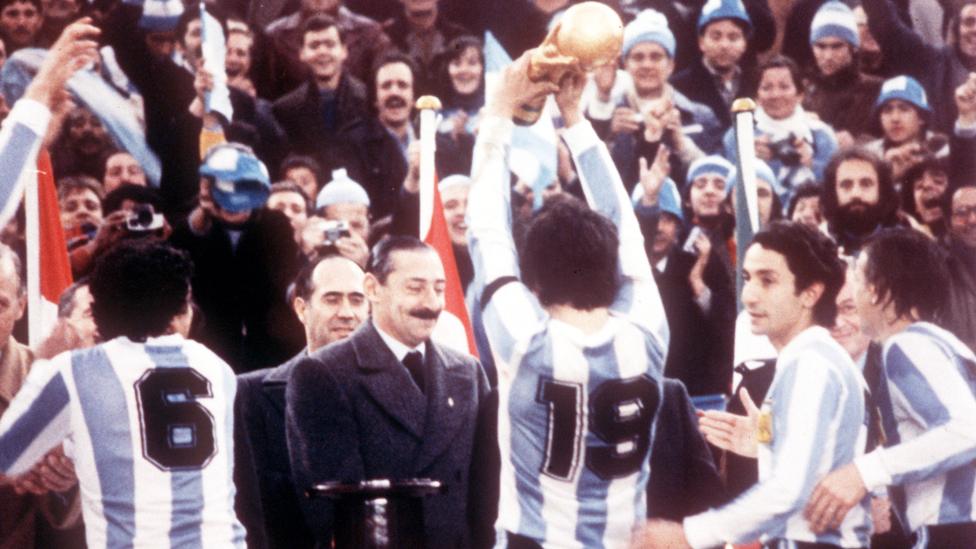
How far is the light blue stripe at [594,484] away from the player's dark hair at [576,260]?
0.32ft

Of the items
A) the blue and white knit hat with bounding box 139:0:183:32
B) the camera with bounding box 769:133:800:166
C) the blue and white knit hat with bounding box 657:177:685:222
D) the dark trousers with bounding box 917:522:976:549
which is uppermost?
the blue and white knit hat with bounding box 139:0:183:32

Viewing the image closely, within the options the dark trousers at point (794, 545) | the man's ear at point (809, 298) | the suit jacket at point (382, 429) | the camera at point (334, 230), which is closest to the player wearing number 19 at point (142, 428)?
the suit jacket at point (382, 429)

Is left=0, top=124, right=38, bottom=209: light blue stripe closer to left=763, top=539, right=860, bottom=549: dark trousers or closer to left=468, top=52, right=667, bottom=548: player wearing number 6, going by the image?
left=468, top=52, right=667, bottom=548: player wearing number 6

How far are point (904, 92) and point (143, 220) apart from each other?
6.57 ft

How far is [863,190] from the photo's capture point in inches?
145

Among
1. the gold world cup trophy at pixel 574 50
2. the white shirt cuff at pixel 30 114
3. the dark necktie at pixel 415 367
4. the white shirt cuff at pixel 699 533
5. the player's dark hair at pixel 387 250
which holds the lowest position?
the white shirt cuff at pixel 699 533

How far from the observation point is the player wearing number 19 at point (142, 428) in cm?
272

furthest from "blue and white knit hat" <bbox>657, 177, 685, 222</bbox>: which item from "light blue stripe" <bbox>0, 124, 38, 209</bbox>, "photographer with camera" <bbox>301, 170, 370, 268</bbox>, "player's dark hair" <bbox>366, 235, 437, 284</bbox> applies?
"light blue stripe" <bbox>0, 124, 38, 209</bbox>

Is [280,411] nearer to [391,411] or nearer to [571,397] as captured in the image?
[391,411]

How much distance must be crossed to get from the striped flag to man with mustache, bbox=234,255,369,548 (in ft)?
1.63

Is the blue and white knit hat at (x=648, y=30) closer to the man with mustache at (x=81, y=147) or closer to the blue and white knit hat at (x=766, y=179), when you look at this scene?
the blue and white knit hat at (x=766, y=179)

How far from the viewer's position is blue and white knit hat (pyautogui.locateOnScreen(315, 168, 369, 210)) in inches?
145

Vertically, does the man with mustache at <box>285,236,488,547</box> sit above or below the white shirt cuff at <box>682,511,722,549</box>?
above

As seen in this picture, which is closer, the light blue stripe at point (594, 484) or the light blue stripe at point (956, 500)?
the light blue stripe at point (594, 484)
